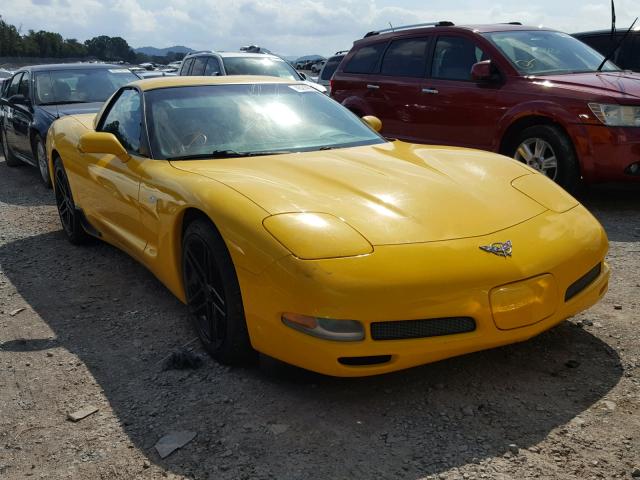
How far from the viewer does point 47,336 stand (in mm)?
3906

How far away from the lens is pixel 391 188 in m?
3.34

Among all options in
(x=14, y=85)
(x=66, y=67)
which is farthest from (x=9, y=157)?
(x=66, y=67)

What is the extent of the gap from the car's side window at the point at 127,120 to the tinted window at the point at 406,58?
149 inches

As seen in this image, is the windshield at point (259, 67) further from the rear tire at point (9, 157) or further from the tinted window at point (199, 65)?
the rear tire at point (9, 157)

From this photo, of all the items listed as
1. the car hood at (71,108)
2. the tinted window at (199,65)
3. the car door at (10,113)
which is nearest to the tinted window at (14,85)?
the car door at (10,113)

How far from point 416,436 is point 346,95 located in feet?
20.8

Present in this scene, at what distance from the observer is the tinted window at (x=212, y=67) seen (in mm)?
11938

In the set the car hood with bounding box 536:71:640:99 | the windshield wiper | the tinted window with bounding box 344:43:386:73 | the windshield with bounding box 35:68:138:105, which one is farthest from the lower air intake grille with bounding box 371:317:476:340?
the windshield with bounding box 35:68:138:105

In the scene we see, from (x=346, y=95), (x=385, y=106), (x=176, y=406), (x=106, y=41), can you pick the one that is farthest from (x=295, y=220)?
(x=106, y=41)

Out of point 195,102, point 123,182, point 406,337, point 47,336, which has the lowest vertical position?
point 47,336

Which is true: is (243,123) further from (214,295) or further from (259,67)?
(259,67)

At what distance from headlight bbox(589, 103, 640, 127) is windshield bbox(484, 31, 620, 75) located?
2.96 feet

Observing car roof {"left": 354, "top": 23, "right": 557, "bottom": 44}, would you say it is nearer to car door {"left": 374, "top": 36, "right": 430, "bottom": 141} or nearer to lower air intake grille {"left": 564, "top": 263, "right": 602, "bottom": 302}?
car door {"left": 374, "top": 36, "right": 430, "bottom": 141}

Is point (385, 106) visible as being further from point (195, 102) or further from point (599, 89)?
point (195, 102)
